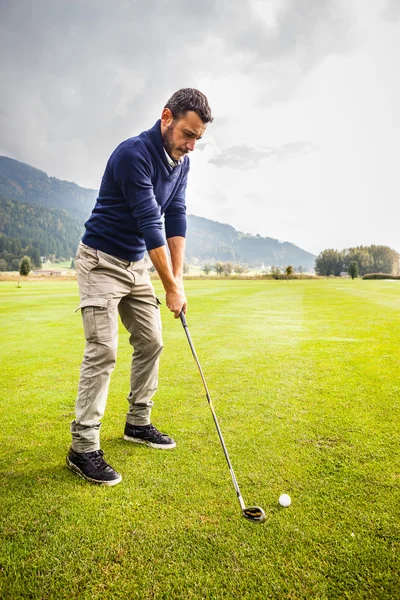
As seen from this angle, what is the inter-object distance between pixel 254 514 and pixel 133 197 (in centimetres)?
291

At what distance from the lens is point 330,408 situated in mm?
4738

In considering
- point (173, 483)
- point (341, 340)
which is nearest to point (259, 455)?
point (173, 483)

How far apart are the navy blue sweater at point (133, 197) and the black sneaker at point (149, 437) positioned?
→ 6.15 feet

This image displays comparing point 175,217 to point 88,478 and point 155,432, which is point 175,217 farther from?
point 88,478

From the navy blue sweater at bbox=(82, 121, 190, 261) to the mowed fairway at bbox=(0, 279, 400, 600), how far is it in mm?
2185

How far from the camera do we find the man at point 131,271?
136 inches

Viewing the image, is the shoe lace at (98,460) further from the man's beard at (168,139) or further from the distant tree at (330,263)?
the distant tree at (330,263)

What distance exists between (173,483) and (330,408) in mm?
2585

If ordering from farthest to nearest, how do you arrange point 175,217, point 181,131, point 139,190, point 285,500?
point 175,217
point 181,131
point 139,190
point 285,500

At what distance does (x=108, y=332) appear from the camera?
3.54m

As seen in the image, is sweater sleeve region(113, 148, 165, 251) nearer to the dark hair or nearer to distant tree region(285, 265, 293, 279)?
the dark hair

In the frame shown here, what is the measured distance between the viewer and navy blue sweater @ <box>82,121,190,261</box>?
3.47m

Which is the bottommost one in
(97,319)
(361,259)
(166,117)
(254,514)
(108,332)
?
(254,514)

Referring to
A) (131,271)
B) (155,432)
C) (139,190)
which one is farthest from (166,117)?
(155,432)
